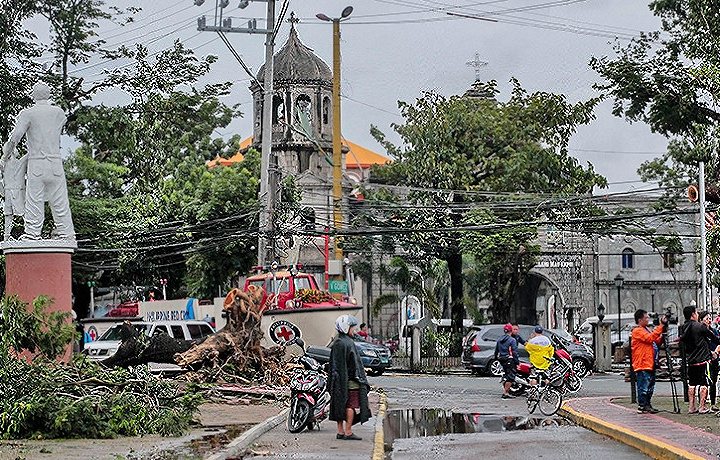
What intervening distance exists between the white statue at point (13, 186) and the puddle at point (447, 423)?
7168 millimetres

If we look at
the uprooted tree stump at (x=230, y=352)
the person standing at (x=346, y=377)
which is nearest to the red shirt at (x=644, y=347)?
the person standing at (x=346, y=377)

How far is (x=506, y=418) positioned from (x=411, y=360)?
21946mm

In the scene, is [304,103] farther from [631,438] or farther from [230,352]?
[631,438]

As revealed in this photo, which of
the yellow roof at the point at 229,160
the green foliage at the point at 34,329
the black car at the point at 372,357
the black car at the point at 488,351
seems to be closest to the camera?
the green foliage at the point at 34,329

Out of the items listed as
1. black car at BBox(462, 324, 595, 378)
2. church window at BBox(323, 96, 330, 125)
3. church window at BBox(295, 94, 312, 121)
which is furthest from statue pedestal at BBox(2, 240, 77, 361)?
church window at BBox(323, 96, 330, 125)

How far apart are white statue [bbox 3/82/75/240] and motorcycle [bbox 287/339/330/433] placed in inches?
205

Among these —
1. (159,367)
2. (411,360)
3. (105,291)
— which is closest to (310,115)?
(105,291)

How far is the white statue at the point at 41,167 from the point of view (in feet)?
64.7

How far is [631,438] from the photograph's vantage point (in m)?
15.8

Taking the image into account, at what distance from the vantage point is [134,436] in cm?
1511

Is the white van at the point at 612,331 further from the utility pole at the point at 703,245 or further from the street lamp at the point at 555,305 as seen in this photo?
the street lamp at the point at 555,305

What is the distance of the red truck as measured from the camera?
103 ft

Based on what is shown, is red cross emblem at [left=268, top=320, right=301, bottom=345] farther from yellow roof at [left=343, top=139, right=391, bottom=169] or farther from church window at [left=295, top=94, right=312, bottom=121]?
yellow roof at [left=343, top=139, right=391, bottom=169]

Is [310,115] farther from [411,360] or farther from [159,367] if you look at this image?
[159,367]
